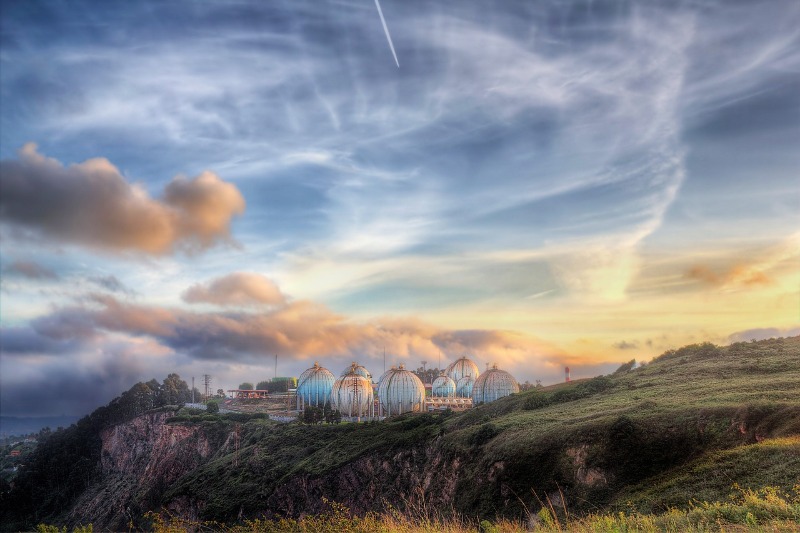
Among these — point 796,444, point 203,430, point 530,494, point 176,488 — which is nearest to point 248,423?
point 203,430

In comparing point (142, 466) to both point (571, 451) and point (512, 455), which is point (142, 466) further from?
point (571, 451)

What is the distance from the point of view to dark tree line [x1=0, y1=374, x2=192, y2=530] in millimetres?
83938

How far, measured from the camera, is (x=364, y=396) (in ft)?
286

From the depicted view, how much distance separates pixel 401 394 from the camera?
278ft

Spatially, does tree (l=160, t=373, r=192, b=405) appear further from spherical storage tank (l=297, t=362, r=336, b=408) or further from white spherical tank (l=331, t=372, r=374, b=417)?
white spherical tank (l=331, t=372, r=374, b=417)

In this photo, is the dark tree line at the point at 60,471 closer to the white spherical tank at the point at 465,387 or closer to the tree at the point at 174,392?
the tree at the point at 174,392

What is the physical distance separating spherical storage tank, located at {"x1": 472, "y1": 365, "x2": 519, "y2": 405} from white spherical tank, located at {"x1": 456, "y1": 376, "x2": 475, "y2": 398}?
14.7m

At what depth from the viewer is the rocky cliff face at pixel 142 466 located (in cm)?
7394

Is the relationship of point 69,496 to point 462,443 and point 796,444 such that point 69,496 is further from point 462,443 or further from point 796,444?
point 796,444

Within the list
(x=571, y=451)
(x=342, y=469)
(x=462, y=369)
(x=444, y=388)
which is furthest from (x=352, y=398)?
(x=571, y=451)

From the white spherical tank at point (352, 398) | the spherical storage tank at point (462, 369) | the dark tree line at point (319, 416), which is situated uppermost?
the spherical storage tank at point (462, 369)

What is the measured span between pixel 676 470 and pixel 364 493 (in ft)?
92.8

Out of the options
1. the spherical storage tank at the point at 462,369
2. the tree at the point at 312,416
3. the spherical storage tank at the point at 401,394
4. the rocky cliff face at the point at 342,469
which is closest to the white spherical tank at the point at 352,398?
the spherical storage tank at the point at 401,394

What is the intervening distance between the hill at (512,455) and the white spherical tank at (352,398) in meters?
11.7
